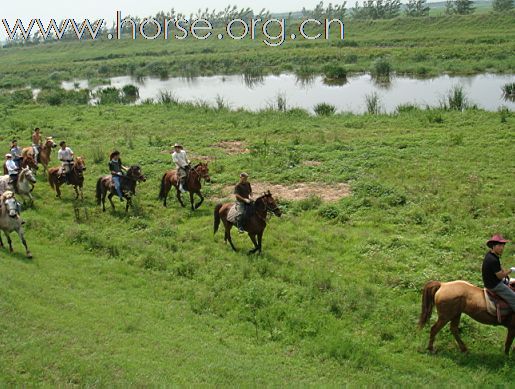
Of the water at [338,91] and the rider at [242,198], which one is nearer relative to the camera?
the rider at [242,198]

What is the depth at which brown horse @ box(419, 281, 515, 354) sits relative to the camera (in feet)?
27.9

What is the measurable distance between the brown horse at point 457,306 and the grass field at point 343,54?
1559 inches

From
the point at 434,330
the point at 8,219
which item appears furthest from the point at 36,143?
the point at 434,330

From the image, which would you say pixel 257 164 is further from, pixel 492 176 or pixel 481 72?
pixel 481 72

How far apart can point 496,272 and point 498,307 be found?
2.11 feet

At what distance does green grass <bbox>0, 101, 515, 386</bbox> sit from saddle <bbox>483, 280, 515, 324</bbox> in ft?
2.29

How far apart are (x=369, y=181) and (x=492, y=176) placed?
13.1ft

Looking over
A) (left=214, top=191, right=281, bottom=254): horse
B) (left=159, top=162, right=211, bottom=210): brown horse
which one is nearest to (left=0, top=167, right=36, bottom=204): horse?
(left=159, top=162, right=211, bottom=210): brown horse

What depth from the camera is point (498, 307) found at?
27.3ft

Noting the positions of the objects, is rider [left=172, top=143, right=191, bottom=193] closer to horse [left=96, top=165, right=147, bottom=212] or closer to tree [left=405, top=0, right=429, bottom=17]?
horse [left=96, top=165, right=147, bottom=212]

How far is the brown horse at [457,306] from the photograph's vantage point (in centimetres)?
849

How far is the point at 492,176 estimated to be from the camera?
1702 centimetres

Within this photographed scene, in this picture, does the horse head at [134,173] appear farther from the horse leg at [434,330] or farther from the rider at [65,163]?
the horse leg at [434,330]

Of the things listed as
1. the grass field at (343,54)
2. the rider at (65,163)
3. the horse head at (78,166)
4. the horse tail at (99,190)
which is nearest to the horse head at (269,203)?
the horse tail at (99,190)
